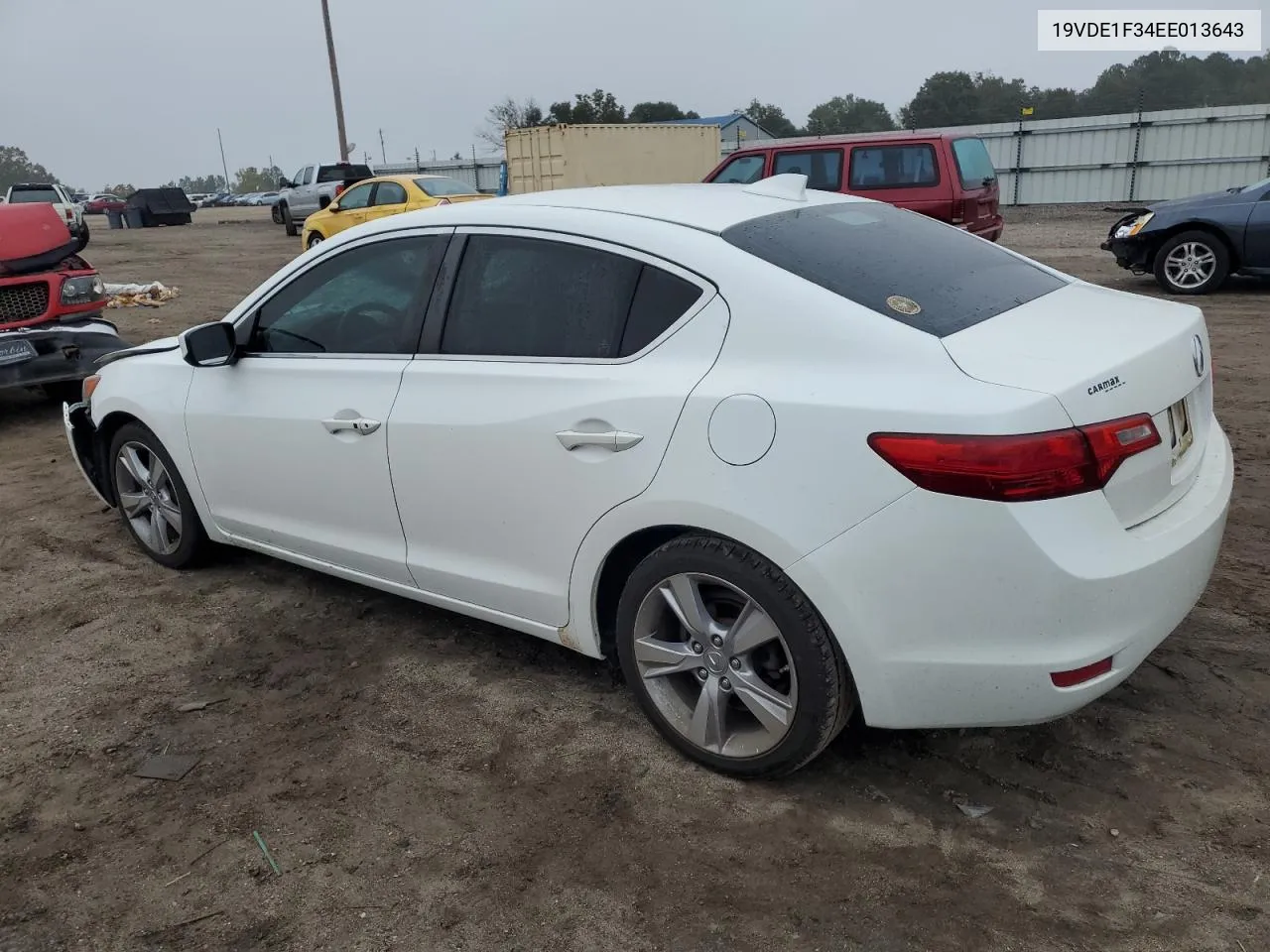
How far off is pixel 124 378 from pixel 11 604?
1.10 m

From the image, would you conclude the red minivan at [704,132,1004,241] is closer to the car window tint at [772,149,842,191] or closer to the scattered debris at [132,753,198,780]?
the car window tint at [772,149,842,191]

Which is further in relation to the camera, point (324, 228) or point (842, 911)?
point (324, 228)

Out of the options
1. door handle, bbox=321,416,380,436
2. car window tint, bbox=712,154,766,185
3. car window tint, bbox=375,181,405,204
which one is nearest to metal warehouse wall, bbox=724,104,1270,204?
car window tint, bbox=375,181,405,204

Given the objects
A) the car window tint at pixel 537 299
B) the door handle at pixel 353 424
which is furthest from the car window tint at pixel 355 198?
the car window tint at pixel 537 299

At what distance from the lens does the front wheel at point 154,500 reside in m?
4.34

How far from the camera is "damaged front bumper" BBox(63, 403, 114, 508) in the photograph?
15.8ft

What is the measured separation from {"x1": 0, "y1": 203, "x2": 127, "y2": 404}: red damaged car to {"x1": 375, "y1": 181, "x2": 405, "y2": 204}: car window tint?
995cm

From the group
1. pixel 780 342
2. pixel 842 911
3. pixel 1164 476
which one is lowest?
pixel 842 911

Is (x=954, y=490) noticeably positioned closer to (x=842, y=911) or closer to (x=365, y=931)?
(x=842, y=911)

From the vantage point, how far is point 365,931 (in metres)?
2.36

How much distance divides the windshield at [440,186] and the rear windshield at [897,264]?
1468cm

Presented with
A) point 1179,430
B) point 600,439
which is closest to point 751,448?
point 600,439

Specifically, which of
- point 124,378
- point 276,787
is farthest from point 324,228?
point 276,787

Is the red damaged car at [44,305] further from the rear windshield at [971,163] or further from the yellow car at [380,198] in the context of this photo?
the rear windshield at [971,163]
